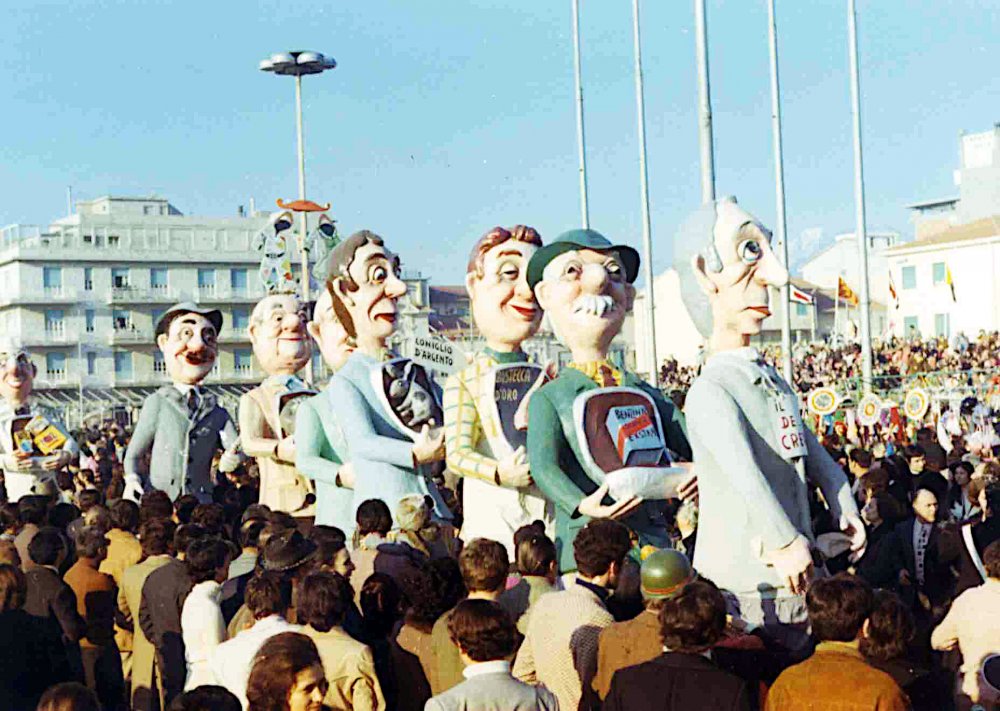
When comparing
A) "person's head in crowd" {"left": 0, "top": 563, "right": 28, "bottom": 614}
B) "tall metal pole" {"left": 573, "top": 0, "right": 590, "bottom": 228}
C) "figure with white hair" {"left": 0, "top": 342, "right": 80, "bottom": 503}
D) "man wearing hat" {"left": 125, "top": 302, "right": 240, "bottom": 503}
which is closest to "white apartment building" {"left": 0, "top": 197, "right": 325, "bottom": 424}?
"tall metal pole" {"left": 573, "top": 0, "right": 590, "bottom": 228}

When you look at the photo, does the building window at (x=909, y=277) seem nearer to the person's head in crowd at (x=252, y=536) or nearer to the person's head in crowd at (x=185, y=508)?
the person's head in crowd at (x=185, y=508)

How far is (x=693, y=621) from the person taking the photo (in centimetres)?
486

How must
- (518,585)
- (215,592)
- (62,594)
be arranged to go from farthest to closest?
(62,594) < (215,592) < (518,585)

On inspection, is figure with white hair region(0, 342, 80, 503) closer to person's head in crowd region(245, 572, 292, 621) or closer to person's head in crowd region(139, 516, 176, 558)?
person's head in crowd region(139, 516, 176, 558)

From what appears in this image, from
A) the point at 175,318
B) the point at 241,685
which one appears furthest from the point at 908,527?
the point at 175,318

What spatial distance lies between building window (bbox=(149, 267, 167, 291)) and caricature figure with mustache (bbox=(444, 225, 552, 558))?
69282mm

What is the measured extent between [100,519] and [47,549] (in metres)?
1.17

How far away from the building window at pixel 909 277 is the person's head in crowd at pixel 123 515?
165 feet

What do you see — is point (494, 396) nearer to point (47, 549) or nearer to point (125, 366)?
point (47, 549)

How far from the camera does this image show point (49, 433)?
14.1 meters

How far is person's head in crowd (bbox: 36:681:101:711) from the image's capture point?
4.48 metres

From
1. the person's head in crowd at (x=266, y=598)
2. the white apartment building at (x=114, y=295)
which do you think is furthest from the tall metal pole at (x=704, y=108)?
the white apartment building at (x=114, y=295)

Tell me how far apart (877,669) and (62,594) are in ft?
13.8

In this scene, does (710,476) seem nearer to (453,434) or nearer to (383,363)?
(453,434)
